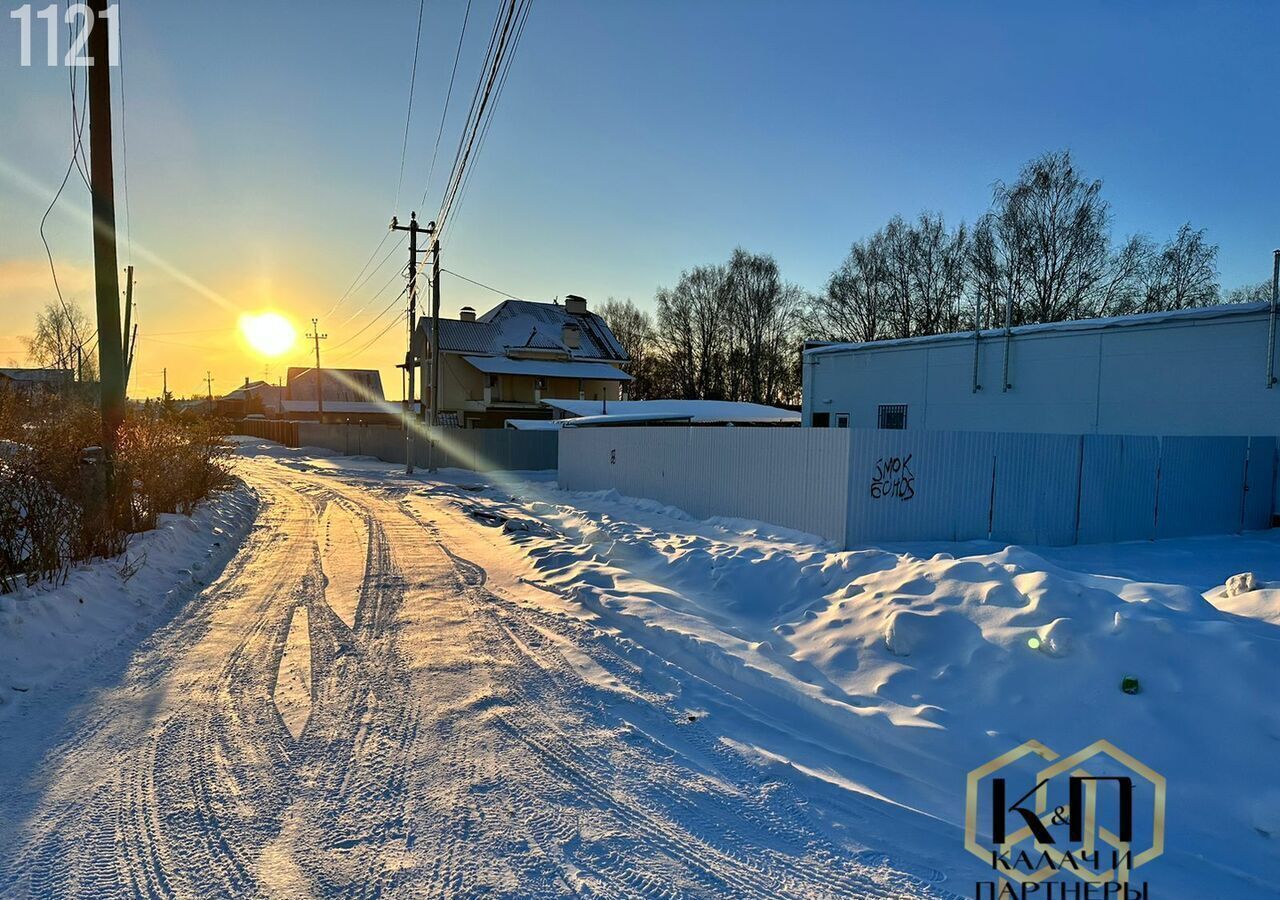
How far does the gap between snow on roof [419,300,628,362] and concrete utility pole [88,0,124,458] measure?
111ft

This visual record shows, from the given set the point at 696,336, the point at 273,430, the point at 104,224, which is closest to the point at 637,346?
the point at 696,336

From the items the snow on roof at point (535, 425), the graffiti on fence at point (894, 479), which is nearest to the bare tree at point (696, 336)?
the snow on roof at point (535, 425)

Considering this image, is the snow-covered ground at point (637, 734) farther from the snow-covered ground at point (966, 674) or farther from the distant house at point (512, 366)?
the distant house at point (512, 366)

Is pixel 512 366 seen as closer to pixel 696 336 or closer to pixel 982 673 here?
pixel 696 336

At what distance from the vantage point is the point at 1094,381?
17.4m

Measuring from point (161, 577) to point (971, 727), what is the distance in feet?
29.8

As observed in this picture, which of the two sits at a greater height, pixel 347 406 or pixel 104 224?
pixel 104 224

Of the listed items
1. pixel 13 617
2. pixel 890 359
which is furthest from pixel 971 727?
pixel 890 359

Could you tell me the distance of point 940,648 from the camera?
5.76 m

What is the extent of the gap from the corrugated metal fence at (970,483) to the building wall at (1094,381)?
4.78 ft

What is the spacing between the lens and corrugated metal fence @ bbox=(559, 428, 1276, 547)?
34.4 feet

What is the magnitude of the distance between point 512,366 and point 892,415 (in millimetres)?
27818

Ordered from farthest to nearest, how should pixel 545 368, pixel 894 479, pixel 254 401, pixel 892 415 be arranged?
pixel 254 401 < pixel 545 368 < pixel 892 415 < pixel 894 479

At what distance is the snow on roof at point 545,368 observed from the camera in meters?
43.8
